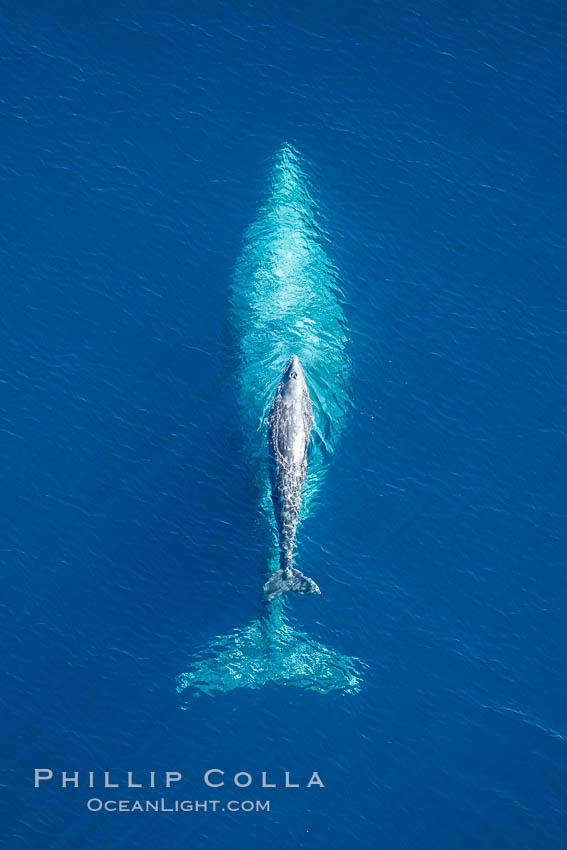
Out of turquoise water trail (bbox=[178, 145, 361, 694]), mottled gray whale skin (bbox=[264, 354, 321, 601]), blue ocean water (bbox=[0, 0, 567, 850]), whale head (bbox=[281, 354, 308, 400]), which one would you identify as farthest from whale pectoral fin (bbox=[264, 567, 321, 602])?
whale head (bbox=[281, 354, 308, 400])

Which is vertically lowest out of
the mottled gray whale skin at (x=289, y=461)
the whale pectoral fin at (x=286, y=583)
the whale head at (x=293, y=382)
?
the whale pectoral fin at (x=286, y=583)

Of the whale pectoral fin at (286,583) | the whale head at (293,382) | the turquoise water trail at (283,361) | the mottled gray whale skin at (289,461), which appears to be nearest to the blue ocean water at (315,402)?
the turquoise water trail at (283,361)

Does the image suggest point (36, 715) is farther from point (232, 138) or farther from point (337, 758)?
point (232, 138)

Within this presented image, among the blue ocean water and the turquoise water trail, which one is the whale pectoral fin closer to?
the turquoise water trail

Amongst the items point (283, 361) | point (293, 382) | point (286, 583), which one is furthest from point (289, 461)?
point (283, 361)

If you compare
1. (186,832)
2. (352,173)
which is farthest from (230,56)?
(186,832)

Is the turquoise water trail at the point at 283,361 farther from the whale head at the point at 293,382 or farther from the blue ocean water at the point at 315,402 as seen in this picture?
the whale head at the point at 293,382
